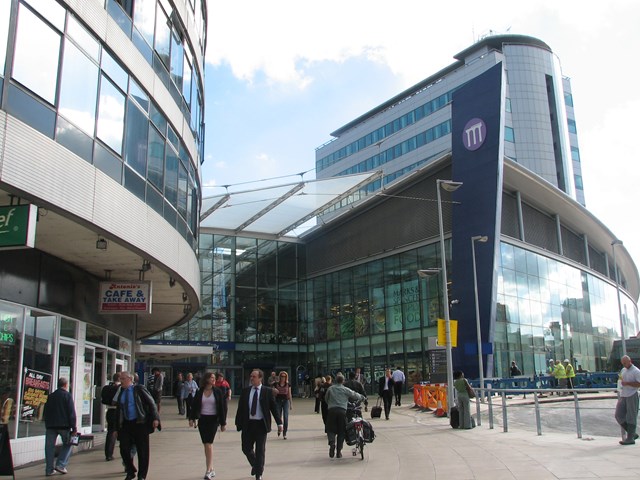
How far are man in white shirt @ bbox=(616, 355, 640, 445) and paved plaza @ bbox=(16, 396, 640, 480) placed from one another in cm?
40

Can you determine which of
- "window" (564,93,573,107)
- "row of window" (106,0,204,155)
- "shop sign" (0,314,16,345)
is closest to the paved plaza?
"shop sign" (0,314,16,345)

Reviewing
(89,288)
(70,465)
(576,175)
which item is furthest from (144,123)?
(576,175)

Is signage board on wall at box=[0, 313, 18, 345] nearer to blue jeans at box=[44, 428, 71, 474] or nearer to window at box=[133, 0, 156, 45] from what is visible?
blue jeans at box=[44, 428, 71, 474]

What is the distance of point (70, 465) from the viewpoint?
11484mm

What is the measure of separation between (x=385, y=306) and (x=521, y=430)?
2601 centimetres

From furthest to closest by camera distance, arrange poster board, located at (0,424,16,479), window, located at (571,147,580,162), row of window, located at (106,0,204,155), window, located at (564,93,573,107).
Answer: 1. window, located at (564,93,573,107)
2. window, located at (571,147,580,162)
3. row of window, located at (106,0,204,155)
4. poster board, located at (0,424,16,479)

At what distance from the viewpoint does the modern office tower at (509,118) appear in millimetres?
68438

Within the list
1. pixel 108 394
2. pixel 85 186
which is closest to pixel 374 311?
pixel 108 394

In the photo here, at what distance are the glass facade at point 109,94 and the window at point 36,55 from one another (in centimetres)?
1

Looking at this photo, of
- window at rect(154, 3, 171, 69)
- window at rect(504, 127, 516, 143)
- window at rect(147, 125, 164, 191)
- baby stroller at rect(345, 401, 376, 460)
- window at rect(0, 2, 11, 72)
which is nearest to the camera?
window at rect(0, 2, 11, 72)

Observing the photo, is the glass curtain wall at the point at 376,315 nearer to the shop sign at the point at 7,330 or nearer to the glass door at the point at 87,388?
the glass door at the point at 87,388

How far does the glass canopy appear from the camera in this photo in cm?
3569

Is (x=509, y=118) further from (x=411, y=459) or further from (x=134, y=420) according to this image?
(x=134, y=420)

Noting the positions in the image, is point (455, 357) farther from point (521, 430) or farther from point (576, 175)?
point (576, 175)
